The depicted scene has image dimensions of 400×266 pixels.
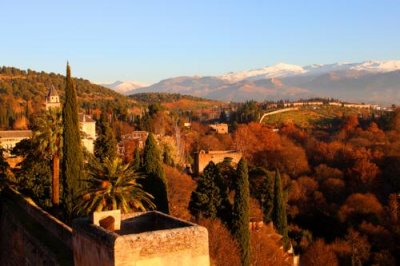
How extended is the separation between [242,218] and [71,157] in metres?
8.89

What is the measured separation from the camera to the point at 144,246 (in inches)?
293

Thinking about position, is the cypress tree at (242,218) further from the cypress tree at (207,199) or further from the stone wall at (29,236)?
the stone wall at (29,236)

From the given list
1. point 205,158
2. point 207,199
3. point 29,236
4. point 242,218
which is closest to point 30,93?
point 205,158

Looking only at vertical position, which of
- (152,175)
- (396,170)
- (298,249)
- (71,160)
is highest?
(71,160)

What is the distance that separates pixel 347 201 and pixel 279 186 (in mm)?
9566

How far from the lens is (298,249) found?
31.6m

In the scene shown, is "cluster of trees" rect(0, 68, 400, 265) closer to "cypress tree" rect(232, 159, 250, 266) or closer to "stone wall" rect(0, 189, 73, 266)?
"cypress tree" rect(232, 159, 250, 266)

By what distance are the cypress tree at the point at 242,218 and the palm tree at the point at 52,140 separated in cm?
847

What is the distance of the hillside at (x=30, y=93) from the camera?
64088 mm

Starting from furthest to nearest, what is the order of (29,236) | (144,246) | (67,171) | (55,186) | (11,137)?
1. (11,137)
2. (55,186)
3. (67,171)
4. (29,236)
5. (144,246)

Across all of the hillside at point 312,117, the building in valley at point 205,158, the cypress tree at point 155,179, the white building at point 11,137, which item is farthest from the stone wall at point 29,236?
the hillside at point 312,117

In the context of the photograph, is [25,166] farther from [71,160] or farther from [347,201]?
[347,201]

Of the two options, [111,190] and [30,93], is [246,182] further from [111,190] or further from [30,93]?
[30,93]

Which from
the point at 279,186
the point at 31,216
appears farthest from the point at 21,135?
the point at 31,216
